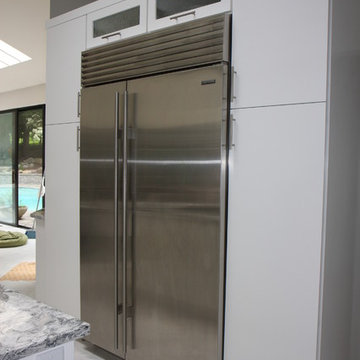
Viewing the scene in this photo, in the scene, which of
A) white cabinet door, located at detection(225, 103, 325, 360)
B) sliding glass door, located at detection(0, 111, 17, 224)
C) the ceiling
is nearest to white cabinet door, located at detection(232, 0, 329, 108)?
white cabinet door, located at detection(225, 103, 325, 360)

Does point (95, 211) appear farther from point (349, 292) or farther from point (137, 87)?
point (349, 292)

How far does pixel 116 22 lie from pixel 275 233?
5.22 ft

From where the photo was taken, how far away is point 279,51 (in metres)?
1.62

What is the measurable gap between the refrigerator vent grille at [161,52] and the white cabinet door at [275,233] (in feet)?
1.24

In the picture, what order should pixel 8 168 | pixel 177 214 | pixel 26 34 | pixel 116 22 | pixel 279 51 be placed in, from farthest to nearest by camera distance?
pixel 8 168, pixel 26 34, pixel 116 22, pixel 177 214, pixel 279 51

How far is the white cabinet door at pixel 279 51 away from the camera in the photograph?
1519 millimetres

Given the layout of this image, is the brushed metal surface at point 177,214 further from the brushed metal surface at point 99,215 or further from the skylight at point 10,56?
the skylight at point 10,56

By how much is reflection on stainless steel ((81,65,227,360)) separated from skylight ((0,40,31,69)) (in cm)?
329

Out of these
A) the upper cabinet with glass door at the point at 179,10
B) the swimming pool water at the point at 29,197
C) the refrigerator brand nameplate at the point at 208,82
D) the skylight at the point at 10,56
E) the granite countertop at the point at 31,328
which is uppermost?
the skylight at the point at 10,56

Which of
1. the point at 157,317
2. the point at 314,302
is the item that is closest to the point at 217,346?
the point at 157,317

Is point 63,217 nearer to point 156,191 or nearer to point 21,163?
point 156,191

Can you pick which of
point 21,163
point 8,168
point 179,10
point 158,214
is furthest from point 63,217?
point 8,168

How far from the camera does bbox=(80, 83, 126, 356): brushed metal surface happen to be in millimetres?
2270

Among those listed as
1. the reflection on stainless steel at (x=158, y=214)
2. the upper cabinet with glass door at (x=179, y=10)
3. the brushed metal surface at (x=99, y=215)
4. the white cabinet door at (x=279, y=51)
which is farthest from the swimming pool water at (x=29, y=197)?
the white cabinet door at (x=279, y=51)
